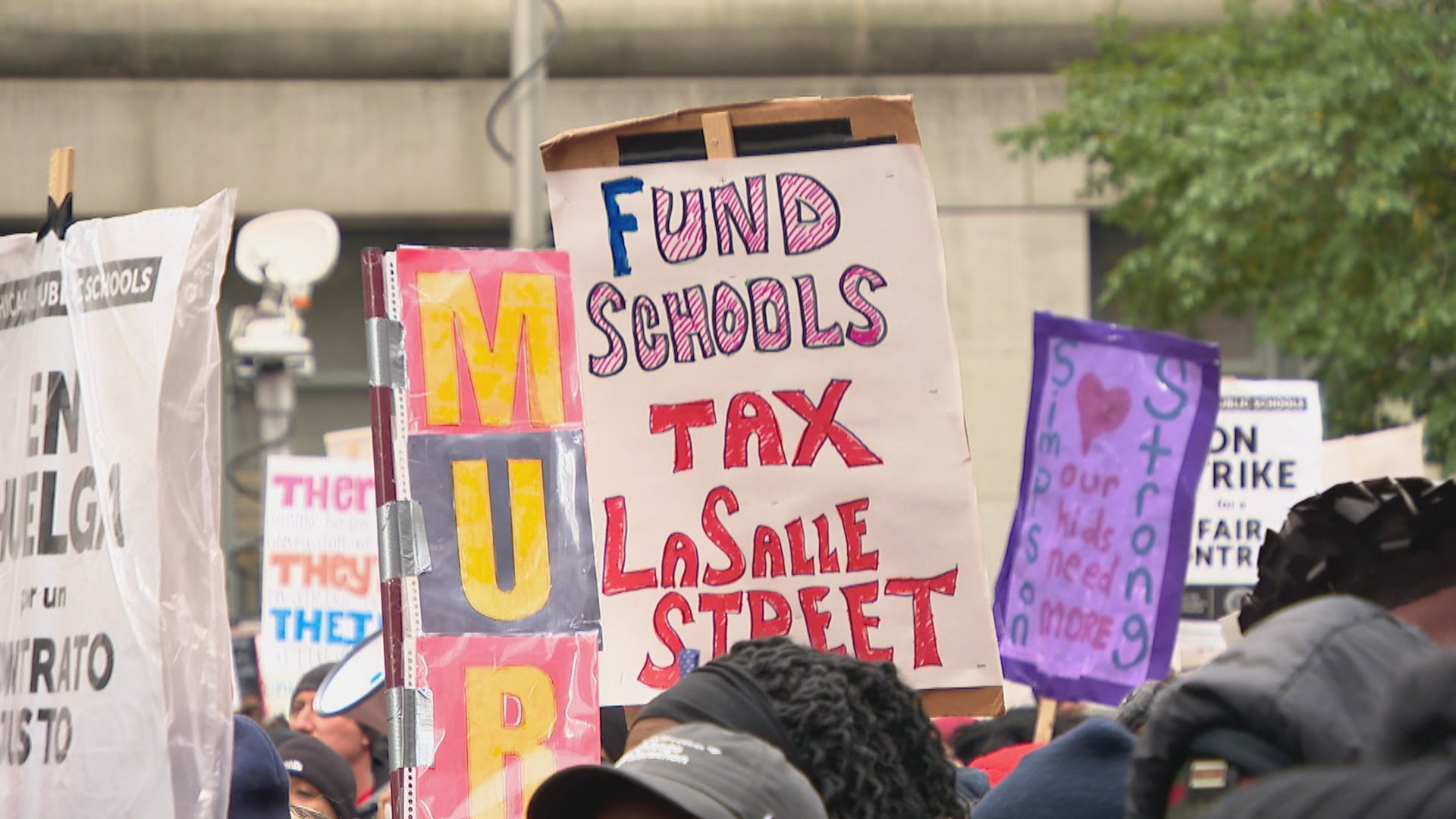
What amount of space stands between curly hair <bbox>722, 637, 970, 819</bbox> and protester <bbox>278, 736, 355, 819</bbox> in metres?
2.67

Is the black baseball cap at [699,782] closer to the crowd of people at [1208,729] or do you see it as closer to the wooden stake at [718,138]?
the crowd of people at [1208,729]

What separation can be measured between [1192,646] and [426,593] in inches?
212

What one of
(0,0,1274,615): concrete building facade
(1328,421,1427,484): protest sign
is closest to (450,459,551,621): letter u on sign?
(1328,421,1427,484): protest sign

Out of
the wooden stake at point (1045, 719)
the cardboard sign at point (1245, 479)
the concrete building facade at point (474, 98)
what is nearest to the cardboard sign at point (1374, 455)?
the cardboard sign at point (1245, 479)

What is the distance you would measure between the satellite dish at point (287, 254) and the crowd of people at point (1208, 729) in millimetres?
8197

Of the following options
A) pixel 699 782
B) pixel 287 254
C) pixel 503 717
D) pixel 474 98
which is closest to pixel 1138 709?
pixel 503 717

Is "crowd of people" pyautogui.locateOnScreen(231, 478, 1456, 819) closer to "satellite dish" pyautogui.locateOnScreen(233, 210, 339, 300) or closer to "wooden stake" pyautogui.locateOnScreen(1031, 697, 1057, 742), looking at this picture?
"wooden stake" pyautogui.locateOnScreen(1031, 697, 1057, 742)

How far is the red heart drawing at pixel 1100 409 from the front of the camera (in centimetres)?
616

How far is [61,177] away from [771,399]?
1.42m

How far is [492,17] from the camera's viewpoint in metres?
15.4

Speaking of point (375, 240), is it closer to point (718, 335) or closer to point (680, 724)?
point (718, 335)

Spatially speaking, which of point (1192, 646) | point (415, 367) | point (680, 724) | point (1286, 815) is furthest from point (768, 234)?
point (1192, 646)

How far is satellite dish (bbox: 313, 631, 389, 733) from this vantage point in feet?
19.1

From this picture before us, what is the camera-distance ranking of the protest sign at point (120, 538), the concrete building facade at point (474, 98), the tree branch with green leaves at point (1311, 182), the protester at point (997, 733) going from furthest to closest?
the concrete building facade at point (474, 98), the tree branch with green leaves at point (1311, 182), the protester at point (997, 733), the protest sign at point (120, 538)
